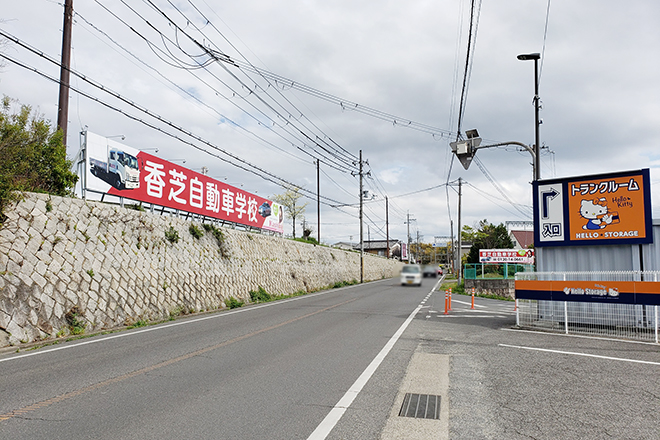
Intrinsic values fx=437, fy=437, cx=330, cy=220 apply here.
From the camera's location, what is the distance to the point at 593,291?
1113cm

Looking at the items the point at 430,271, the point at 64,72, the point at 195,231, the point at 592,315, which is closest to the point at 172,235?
the point at 195,231

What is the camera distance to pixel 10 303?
10.1 meters

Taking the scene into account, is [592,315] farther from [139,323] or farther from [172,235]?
[172,235]

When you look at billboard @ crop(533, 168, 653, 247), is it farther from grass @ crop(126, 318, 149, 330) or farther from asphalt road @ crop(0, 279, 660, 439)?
grass @ crop(126, 318, 149, 330)

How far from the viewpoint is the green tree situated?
1330 centimetres

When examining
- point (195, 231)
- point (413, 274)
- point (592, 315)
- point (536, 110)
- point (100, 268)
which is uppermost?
point (536, 110)

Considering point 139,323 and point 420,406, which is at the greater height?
point 420,406

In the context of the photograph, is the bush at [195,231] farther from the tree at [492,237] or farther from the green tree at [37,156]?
the tree at [492,237]

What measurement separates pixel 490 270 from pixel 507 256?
183 centimetres

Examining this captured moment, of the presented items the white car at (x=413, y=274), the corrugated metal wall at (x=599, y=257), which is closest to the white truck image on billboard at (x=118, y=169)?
the white car at (x=413, y=274)

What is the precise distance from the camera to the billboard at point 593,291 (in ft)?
33.6

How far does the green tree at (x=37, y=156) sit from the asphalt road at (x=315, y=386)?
6.59 m

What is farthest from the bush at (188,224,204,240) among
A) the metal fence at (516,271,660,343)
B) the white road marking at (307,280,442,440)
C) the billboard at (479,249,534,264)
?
the billboard at (479,249,534,264)

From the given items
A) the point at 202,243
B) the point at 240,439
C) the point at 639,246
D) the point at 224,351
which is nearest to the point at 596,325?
the point at 639,246
